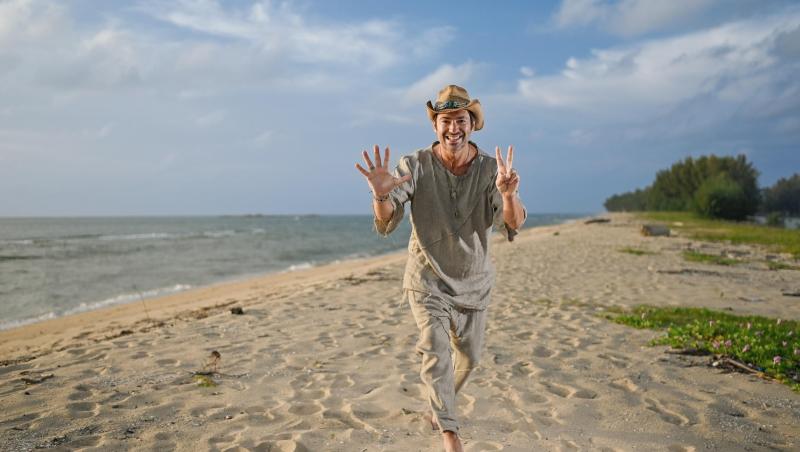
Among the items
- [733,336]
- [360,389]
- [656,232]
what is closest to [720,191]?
[656,232]

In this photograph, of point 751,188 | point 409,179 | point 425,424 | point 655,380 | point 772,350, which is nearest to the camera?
point 409,179

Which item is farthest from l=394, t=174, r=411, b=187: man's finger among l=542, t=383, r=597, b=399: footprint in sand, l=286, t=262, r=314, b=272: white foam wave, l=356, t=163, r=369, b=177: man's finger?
l=286, t=262, r=314, b=272: white foam wave

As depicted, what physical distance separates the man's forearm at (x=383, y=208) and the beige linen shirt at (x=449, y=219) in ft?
0.36

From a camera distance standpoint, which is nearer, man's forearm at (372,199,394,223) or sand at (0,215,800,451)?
man's forearm at (372,199,394,223)

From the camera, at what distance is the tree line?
46.7 metres

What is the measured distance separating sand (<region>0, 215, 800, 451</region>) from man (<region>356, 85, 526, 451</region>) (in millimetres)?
842

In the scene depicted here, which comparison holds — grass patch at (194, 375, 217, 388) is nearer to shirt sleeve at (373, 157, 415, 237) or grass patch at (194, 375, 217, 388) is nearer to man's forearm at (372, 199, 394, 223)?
shirt sleeve at (373, 157, 415, 237)

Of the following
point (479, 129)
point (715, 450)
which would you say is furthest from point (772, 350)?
point (479, 129)

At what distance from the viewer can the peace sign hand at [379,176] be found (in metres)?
3.11

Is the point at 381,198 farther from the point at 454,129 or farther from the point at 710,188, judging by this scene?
the point at 710,188

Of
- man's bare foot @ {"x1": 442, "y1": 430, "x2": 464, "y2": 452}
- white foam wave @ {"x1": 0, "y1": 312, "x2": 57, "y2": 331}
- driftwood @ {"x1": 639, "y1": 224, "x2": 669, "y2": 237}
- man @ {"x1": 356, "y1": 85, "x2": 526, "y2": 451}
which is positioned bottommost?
white foam wave @ {"x1": 0, "y1": 312, "x2": 57, "y2": 331}

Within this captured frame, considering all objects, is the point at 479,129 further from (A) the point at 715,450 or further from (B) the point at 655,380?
(B) the point at 655,380

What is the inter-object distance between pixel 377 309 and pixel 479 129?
18.9 feet

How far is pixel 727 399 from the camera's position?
15.1 feet
